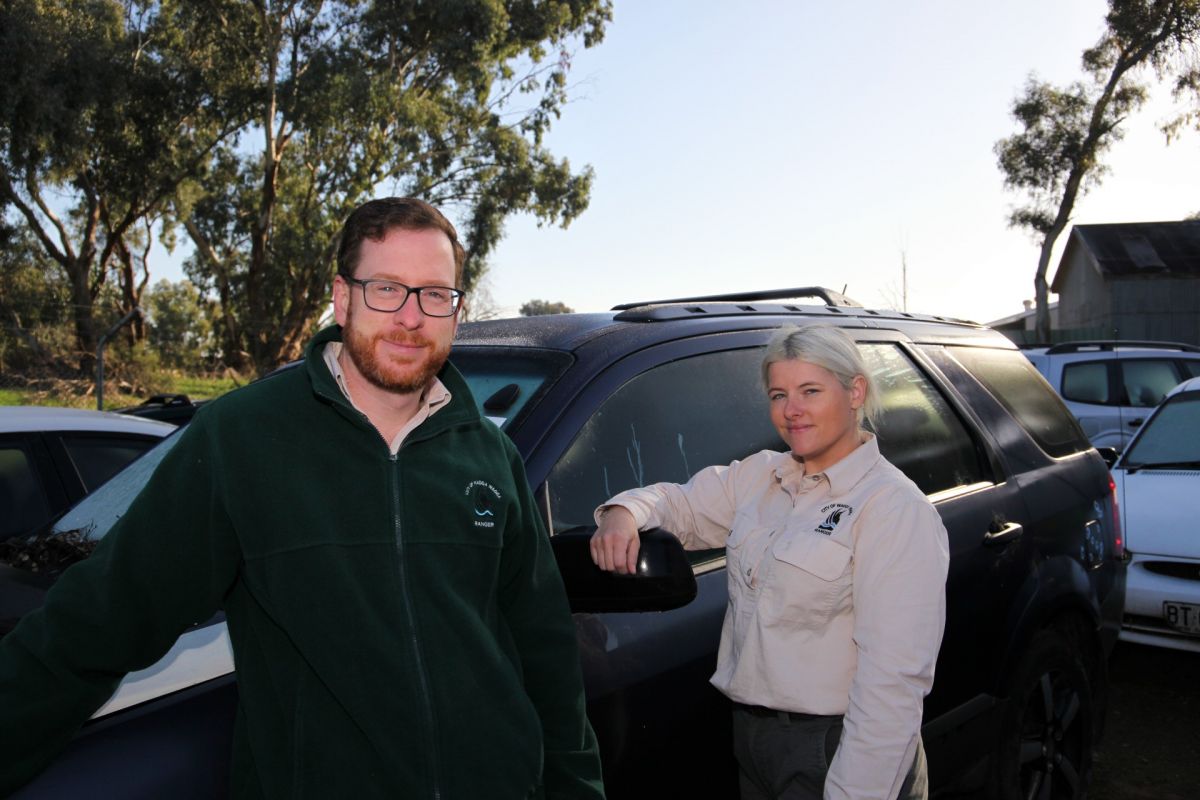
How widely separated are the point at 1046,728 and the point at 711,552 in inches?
65.7

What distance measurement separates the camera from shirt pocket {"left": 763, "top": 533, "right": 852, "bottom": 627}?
2.09 meters

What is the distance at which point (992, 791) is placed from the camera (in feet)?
10.4

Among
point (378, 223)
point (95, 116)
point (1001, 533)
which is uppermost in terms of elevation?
point (95, 116)

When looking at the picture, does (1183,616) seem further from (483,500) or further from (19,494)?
(19,494)

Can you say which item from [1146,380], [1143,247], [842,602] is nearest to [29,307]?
[1146,380]

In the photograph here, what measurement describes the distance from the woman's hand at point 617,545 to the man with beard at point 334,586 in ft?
1.08

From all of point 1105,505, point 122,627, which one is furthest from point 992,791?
point 122,627

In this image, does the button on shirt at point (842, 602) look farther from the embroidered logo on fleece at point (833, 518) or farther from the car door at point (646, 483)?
the car door at point (646, 483)

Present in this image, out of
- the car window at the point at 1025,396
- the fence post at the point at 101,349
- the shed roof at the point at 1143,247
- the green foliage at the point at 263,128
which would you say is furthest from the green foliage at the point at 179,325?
the shed roof at the point at 1143,247

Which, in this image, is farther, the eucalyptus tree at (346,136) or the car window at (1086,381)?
the eucalyptus tree at (346,136)

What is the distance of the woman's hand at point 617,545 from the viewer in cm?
190

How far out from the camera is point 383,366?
1.61 m

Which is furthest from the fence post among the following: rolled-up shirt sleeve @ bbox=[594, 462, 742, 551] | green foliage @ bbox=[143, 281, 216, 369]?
green foliage @ bbox=[143, 281, 216, 369]

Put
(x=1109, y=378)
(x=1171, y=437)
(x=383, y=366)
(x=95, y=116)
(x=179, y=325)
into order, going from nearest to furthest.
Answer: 1. (x=383, y=366)
2. (x=1171, y=437)
3. (x=1109, y=378)
4. (x=95, y=116)
5. (x=179, y=325)
